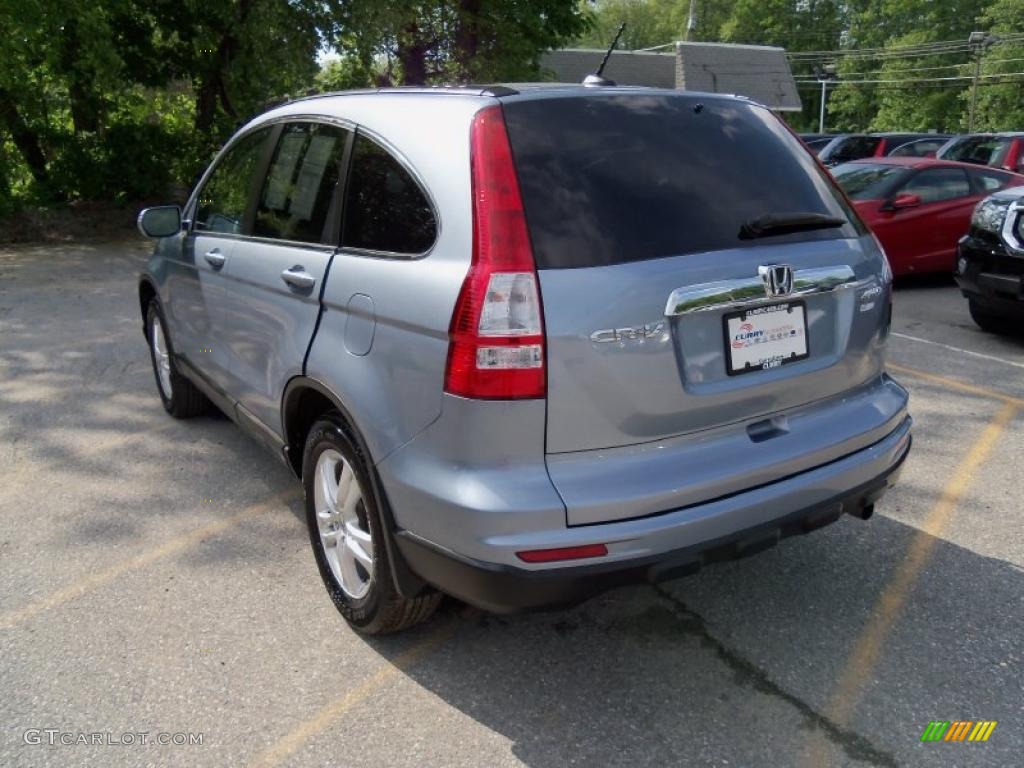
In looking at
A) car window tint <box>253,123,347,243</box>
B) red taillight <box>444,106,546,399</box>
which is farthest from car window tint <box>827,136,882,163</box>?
red taillight <box>444,106,546,399</box>

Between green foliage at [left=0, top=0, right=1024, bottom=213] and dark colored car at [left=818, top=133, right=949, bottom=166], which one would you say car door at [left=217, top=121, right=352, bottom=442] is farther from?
dark colored car at [left=818, top=133, right=949, bottom=166]

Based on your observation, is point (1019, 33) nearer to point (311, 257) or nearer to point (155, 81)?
point (155, 81)

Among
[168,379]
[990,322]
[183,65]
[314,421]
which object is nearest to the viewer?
[314,421]

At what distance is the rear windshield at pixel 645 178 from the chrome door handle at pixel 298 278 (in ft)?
3.10

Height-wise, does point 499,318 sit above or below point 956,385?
above

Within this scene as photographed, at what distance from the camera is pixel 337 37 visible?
47.7ft

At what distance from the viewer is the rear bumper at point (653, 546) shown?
7.55 feet

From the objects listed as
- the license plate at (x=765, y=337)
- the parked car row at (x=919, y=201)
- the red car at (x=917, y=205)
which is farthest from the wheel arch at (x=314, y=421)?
the red car at (x=917, y=205)

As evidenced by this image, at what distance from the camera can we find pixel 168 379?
5312 millimetres

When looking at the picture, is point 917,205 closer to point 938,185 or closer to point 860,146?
point 938,185

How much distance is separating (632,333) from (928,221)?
8590mm

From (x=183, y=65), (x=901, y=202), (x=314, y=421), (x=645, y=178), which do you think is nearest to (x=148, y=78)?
(x=183, y=65)

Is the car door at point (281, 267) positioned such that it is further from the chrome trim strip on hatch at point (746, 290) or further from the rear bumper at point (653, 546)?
the chrome trim strip on hatch at point (746, 290)

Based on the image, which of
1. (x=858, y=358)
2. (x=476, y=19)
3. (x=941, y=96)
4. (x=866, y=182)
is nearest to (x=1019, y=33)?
(x=941, y=96)
